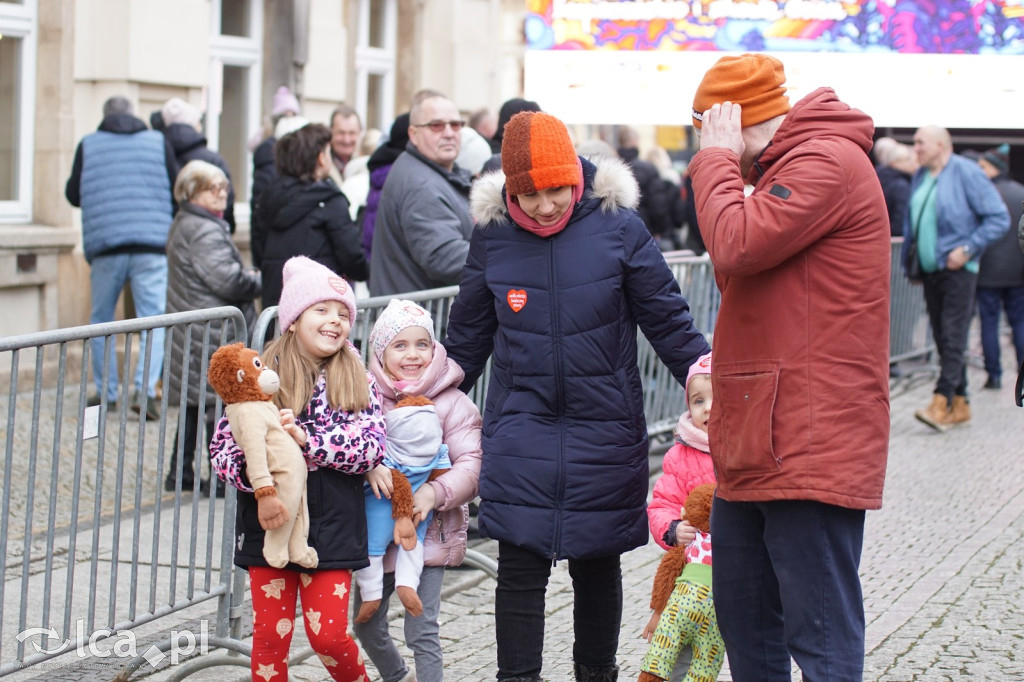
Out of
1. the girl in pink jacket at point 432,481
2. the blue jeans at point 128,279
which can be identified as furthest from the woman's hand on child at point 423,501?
the blue jeans at point 128,279

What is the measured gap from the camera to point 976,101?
16.1ft

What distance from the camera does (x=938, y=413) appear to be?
33.6 ft

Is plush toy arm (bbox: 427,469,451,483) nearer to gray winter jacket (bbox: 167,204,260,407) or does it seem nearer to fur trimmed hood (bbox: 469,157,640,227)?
fur trimmed hood (bbox: 469,157,640,227)

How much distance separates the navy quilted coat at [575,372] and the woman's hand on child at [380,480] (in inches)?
11.0

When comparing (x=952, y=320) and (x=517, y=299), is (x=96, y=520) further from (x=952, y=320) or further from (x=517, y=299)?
(x=952, y=320)

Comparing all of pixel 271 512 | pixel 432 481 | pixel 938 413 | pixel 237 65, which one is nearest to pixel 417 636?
pixel 432 481

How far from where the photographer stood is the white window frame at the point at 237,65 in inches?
507

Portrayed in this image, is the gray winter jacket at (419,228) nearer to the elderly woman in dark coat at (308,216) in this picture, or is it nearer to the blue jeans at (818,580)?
the elderly woman in dark coat at (308,216)

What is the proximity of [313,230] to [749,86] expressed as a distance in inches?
171

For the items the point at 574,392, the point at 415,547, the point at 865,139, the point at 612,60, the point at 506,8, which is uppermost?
the point at 506,8

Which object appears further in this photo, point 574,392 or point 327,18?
point 327,18

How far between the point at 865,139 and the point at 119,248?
23.3 ft

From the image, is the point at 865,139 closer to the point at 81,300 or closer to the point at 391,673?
the point at 391,673

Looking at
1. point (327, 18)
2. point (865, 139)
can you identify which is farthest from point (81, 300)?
point (865, 139)
